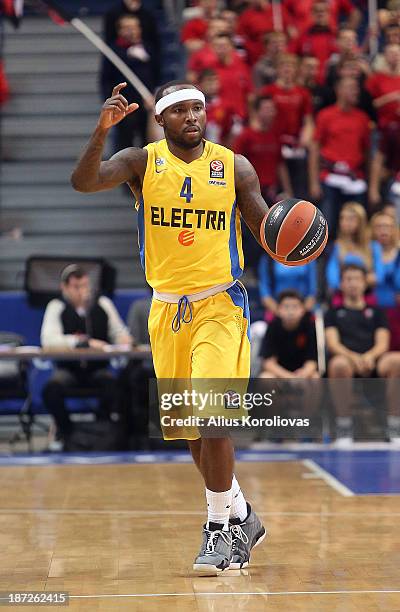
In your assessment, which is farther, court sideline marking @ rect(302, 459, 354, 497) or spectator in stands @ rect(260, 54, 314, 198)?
spectator in stands @ rect(260, 54, 314, 198)

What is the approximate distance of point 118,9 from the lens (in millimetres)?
14211

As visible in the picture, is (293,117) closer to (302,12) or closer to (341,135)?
(341,135)

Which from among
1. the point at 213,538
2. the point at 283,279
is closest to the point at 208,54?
the point at 283,279

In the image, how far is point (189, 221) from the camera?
6.04 meters

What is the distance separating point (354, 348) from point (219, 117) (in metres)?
3.17

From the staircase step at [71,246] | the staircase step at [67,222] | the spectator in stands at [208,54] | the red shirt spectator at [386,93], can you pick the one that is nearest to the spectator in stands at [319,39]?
the red shirt spectator at [386,93]

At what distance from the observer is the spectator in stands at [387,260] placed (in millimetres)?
11852

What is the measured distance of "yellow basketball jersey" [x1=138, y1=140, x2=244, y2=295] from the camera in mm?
6035

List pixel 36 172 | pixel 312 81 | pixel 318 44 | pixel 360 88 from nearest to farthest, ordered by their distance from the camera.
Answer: pixel 360 88
pixel 312 81
pixel 318 44
pixel 36 172

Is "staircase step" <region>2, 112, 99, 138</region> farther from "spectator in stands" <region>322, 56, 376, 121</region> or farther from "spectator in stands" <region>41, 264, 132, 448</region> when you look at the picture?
"spectator in stands" <region>41, 264, 132, 448</region>

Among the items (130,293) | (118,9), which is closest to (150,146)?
(130,293)

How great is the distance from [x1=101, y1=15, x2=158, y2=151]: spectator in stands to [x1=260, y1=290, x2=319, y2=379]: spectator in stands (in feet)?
11.4

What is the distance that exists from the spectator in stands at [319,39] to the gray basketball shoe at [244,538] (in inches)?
354

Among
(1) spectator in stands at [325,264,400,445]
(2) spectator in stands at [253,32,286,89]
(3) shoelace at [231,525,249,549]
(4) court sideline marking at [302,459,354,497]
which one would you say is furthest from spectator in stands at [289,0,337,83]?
(3) shoelace at [231,525,249,549]
